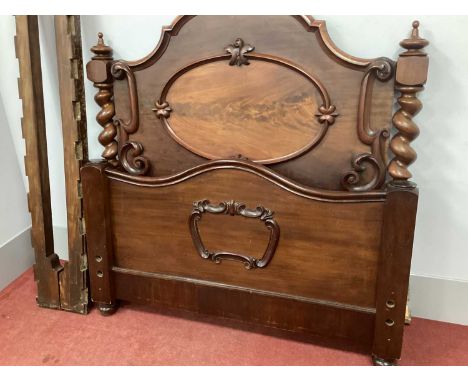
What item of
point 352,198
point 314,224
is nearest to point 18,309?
point 314,224

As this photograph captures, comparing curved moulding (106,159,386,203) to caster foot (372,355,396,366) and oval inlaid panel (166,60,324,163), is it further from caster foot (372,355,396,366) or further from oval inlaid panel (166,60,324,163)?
caster foot (372,355,396,366)

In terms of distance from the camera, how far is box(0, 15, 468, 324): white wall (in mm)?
1393

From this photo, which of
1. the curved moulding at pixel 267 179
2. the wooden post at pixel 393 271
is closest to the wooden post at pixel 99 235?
the curved moulding at pixel 267 179

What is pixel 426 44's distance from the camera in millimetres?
1286

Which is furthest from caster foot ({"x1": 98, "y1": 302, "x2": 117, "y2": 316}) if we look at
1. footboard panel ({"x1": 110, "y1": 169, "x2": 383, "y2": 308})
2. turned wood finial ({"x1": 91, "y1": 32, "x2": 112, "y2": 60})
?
turned wood finial ({"x1": 91, "y1": 32, "x2": 112, "y2": 60})

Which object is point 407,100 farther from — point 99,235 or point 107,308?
point 107,308

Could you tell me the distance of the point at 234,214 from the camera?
149cm

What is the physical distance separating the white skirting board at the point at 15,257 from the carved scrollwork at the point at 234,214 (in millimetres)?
889

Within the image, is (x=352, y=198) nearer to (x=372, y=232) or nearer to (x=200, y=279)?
(x=372, y=232)

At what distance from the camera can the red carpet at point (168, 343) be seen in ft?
4.95

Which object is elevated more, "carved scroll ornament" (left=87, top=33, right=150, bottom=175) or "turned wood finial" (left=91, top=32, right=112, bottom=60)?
"turned wood finial" (left=91, top=32, right=112, bottom=60)

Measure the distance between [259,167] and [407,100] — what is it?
461 millimetres

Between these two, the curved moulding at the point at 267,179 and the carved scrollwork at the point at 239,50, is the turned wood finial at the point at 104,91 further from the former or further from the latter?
the carved scrollwork at the point at 239,50

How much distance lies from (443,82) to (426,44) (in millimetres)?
180
